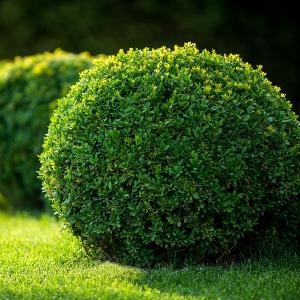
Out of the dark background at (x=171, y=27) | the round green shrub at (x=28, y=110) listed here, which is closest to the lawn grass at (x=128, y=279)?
the round green shrub at (x=28, y=110)

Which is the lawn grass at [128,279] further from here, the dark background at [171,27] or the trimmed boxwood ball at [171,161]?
the dark background at [171,27]

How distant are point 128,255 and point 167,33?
7.54 meters

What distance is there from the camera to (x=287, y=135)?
20.2 ft

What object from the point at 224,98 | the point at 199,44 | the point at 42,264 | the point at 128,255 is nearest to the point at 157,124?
the point at 224,98

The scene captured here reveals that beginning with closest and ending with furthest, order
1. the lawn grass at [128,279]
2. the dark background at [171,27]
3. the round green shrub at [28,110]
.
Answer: the lawn grass at [128,279]
the round green shrub at [28,110]
the dark background at [171,27]

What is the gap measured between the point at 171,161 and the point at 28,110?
14.8 feet

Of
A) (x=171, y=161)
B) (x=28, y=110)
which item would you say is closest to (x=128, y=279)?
(x=171, y=161)

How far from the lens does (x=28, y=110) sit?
9.80 metres

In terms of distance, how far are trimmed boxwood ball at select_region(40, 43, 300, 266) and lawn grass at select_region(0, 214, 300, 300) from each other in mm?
226

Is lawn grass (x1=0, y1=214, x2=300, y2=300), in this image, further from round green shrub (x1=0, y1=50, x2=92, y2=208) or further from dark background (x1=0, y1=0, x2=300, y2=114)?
dark background (x1=0, y1=0, x2=300, y2=114)

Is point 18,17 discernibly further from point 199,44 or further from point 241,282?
point 241,282

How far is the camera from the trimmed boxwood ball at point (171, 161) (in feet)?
18.6

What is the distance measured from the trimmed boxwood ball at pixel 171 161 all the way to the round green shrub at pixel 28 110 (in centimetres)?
348

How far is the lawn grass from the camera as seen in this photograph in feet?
17.0
